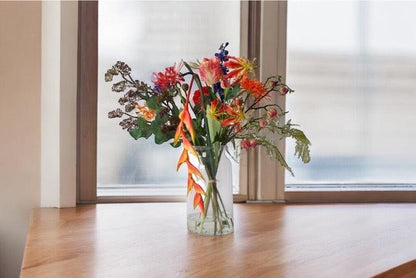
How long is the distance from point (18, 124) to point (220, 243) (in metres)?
0.76

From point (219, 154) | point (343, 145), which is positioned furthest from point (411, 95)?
point (219, 154)

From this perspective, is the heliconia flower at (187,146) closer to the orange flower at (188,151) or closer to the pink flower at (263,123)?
the orange flower at (188,151)

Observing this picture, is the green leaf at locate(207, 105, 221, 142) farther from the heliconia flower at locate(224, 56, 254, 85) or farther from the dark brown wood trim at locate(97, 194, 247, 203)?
the dark brown wood trim at locate(97, 194, 247, 203)

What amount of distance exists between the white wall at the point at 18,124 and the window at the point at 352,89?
0.85m

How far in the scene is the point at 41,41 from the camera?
1581mm

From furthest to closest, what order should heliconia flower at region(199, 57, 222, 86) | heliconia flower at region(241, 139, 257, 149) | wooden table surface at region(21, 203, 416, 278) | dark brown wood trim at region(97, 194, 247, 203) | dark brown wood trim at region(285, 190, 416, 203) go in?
dark brown wood trim at region(285, 190, 416, 203)
dark brown wood trim at region(97, 194, 247, 203)
heliconia flower at region(241, 139, 257, 149)
heliconia flower at region(199, 57, 222, 86)
wooden table surface at region(21, 203, 416, 278)

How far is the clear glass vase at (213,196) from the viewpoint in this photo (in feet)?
4.24

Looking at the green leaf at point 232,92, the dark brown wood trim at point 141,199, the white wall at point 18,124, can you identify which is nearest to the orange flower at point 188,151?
the green leaf at point 232,92

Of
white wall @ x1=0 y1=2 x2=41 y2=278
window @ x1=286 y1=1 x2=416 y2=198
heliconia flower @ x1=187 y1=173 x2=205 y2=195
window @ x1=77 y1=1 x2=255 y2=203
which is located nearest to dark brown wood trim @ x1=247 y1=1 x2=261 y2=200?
window @ x1=77 y1=1 x2=255 y2=203

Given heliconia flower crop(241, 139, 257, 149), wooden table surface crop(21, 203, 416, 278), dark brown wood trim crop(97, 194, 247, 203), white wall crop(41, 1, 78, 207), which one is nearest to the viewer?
wooden table surface crop(21, 203, 416, 278)

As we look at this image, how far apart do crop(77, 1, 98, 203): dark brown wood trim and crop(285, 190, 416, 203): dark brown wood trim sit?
2.22 feet

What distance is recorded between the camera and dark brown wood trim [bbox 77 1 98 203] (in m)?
1.62

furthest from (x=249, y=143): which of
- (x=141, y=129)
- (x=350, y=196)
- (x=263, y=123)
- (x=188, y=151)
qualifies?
(x=350, y=196)

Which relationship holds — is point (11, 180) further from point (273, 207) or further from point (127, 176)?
point (273, 207)
